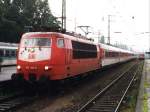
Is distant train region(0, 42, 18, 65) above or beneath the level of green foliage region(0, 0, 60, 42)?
beneath

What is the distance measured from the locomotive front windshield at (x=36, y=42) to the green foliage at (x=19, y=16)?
49.1 meters

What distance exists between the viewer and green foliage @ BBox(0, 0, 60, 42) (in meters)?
67.5

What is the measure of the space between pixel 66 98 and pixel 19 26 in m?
56.8

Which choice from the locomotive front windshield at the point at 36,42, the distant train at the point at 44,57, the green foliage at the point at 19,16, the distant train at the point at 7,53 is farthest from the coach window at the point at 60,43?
the green foliage at the point at 19,16

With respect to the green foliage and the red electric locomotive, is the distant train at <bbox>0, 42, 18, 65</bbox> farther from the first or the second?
the red electric locomotive

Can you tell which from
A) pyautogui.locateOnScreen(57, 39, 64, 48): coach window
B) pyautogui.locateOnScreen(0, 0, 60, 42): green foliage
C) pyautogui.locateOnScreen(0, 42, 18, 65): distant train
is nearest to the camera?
pyautogui.locateOnScreen(57, 39, 64, 48): coach window

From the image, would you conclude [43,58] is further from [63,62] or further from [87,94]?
[87,94]

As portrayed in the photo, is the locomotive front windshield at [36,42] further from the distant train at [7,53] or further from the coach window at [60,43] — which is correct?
the distant train at [7,53]

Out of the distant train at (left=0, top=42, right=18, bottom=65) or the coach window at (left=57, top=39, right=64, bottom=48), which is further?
the distant train at (left=0, top=42, right=18, bottom=65)

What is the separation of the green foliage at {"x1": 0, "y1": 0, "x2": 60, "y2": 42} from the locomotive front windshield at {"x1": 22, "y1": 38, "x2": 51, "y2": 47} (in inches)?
1933

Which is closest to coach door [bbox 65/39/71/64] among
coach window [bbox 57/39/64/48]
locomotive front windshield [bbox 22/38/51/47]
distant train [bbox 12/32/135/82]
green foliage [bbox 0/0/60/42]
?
distant train [bbox 12/32/135/82]

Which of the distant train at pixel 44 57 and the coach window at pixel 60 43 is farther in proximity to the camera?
the coach window at pixel 60 43

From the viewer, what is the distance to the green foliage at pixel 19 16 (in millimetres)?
67500

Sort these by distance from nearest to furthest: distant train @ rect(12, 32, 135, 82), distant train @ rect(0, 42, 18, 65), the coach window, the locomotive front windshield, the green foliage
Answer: distant train @ rect(12, 32, 135, 82) < the locomotive front windshield < the coach window < distant train @ rect(0, 42, 18, 65) < the green foliage
